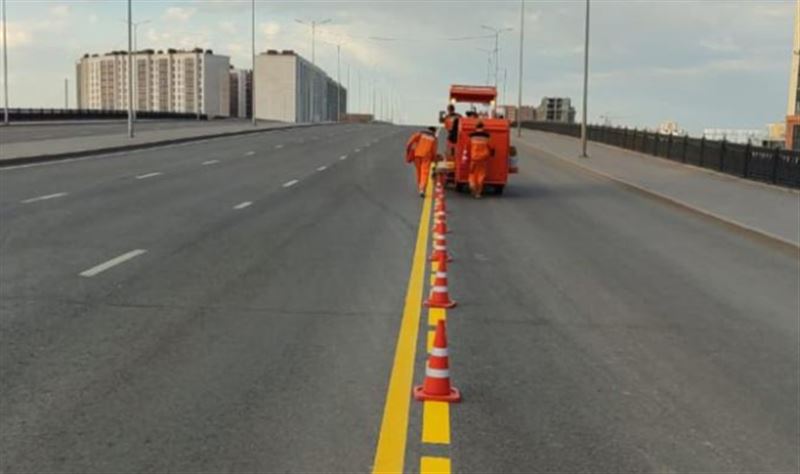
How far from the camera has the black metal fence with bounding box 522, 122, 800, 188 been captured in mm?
28016

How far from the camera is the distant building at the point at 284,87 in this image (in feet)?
459

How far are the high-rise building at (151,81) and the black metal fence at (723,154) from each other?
98184 mm

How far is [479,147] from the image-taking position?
23266 mm

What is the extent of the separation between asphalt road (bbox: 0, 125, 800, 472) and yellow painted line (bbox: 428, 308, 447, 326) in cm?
18

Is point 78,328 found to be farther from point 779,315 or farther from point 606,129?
point 606,129

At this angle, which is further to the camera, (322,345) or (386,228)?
(386,228)

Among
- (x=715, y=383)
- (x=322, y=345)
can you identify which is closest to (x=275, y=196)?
(x=322, y=345)

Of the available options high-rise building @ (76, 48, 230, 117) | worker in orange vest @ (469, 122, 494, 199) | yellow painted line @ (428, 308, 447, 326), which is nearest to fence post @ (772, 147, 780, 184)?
worker in orange vest @ (469, 122, 494, 199)

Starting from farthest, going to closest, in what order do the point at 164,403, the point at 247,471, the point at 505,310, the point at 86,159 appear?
the point at 86,159
the point at 505,310
the point at 164,403
the point at 247,471

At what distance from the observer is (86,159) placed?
32688 mm

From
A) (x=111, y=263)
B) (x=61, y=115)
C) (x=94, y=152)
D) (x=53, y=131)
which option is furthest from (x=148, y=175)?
(x=61, y=115)

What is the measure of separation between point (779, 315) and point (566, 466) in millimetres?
5714

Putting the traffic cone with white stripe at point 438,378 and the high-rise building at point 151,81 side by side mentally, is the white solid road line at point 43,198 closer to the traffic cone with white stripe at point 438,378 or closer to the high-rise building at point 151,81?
the traffic cone with white stripe at point 438,378

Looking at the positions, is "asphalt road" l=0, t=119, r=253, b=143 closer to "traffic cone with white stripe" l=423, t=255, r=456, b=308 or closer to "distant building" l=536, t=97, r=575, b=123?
"traffic cone with white stripe" l=423, t=255, r=456, b=308
